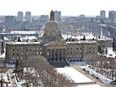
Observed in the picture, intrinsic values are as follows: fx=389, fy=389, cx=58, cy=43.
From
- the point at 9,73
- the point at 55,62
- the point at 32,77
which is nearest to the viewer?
the point at 32,77

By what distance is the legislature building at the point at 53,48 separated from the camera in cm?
12800

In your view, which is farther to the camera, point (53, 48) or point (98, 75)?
point (53, 48)

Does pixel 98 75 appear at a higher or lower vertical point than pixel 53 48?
lower

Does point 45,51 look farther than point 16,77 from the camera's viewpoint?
Yes

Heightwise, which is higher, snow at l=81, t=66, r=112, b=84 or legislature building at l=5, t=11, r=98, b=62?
legislature building at l=5, t=11, r=98, b=62

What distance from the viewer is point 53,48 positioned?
12825 cm

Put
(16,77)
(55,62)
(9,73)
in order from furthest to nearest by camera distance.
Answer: (55,62), (9,73), (16,77)

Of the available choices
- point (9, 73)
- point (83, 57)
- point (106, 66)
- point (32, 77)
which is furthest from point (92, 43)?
point (32, 77)

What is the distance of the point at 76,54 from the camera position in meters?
132

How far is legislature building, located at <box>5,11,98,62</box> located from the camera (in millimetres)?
128000

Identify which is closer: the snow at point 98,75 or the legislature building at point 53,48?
the snow at point 98,75

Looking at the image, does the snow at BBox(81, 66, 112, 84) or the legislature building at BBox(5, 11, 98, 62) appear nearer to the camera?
the snow at BBox(81, 66, 112, 84)

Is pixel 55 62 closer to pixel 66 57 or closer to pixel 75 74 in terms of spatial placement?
Result: pixel 66 57

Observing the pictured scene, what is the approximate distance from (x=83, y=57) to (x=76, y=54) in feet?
8.45
